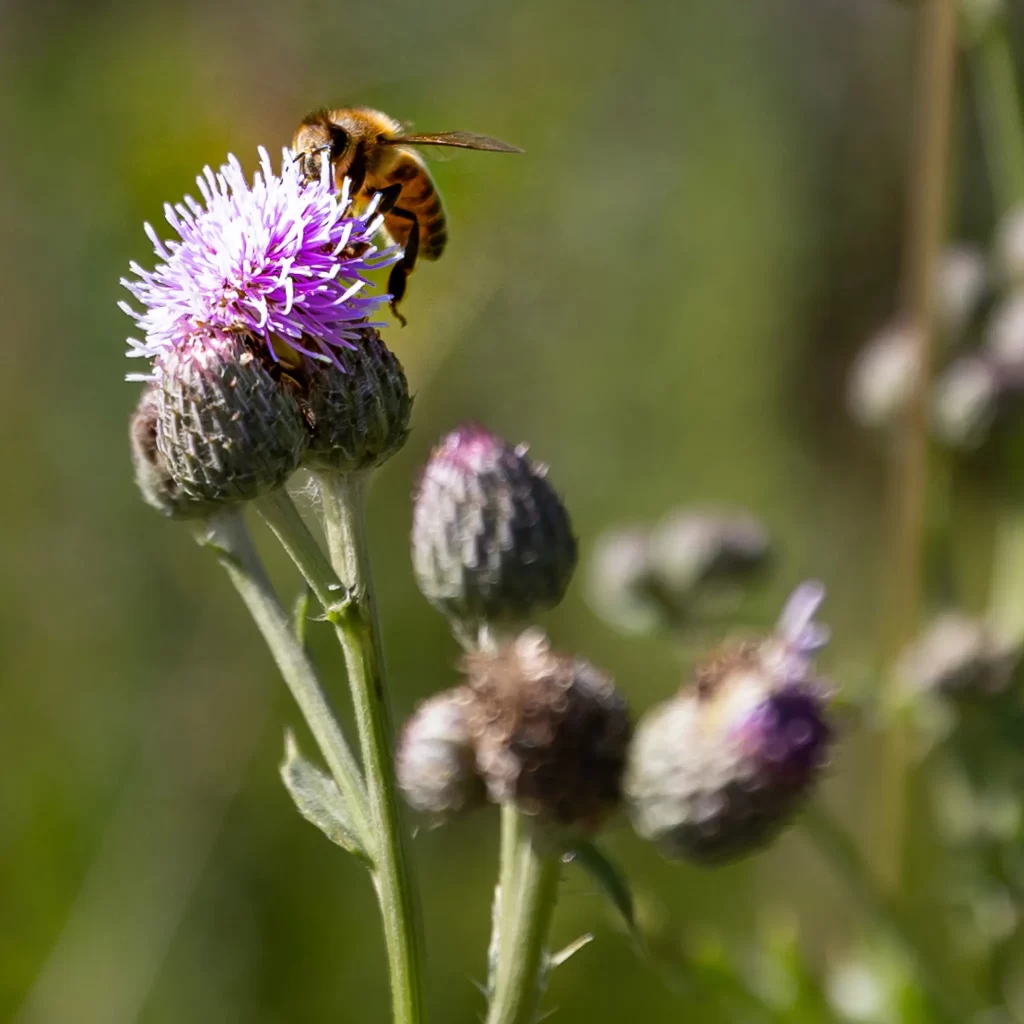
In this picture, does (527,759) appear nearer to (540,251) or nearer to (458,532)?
(458,532)

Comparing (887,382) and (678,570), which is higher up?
(887,382)

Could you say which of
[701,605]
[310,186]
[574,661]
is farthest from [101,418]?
[574,661]

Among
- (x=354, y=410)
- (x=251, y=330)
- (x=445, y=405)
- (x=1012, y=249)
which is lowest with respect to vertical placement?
(x=1012, y=249)

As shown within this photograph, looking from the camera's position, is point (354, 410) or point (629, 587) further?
point (629, 587)

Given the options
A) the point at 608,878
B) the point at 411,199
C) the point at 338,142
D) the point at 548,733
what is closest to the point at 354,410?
the point at 548,733

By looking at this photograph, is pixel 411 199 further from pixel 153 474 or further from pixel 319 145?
pixel 153 474

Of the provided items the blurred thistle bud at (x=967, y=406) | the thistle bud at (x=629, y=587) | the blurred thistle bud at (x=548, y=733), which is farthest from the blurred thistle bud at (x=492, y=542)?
the blurred thistle bud at (x=967, y=406)
